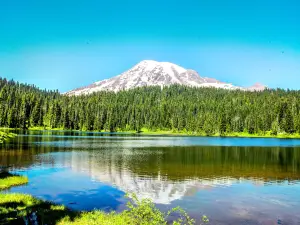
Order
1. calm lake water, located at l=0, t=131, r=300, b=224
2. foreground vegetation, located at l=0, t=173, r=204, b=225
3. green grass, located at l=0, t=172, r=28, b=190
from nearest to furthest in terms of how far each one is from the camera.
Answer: foreground vegetation, located at l=0, t=173, r=204, b=225 < calm lake water, located at l=0, t=131, r=300, b=224 < green grass, located at l=0, t=172, r=28, b=190

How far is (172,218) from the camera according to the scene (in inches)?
931

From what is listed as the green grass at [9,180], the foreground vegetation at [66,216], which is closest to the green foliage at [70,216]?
the foreground vegetation at [66,216]

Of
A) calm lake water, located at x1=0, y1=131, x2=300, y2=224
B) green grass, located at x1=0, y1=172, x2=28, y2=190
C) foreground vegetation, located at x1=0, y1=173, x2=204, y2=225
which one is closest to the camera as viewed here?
foreground vegetation, located at x1=0, y1=173, x2=204, y2=225

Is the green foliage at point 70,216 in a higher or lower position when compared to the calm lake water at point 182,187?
higher

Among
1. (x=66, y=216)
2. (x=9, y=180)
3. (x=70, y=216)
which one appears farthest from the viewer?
(x=9, y=180)

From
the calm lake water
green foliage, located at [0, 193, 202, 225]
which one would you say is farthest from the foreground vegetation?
the calm lake water

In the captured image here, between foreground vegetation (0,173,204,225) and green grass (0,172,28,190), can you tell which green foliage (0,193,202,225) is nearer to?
foreground vegetation (0,173,204,225)

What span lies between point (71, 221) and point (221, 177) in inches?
1200

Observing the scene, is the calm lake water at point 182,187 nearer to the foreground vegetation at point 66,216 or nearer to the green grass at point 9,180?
the green grass at point 9,180

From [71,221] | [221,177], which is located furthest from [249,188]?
[71,221]

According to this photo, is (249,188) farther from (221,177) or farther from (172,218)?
(172,218)

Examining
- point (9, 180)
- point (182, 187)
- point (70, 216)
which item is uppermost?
point (70, 216)

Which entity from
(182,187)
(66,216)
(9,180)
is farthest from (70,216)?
(182,187)

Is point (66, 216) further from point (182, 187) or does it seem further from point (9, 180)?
point (182, 187)
